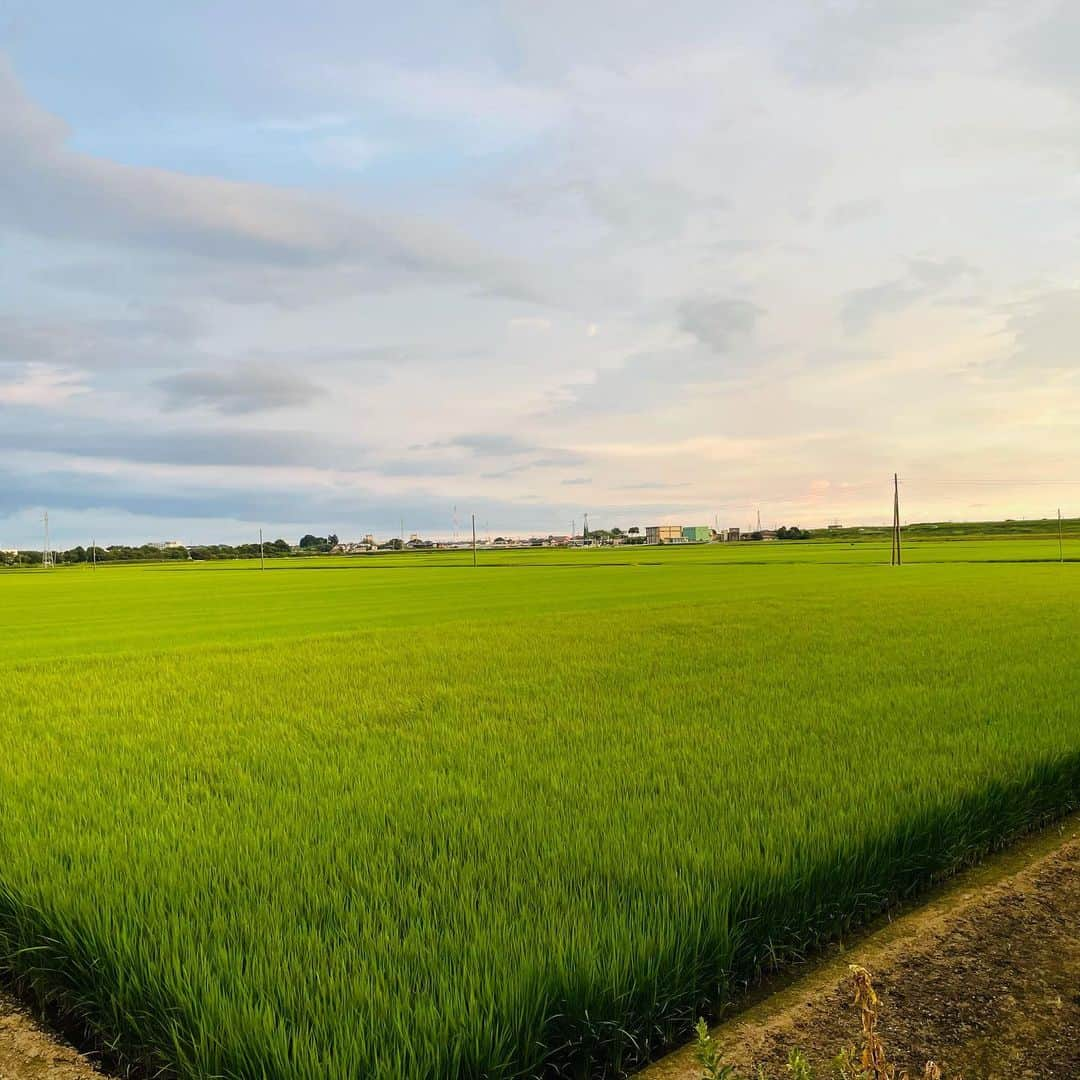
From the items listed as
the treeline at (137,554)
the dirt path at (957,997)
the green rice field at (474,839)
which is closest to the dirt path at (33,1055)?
the green rice field at (474,839)

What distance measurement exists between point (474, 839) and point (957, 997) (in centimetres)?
265

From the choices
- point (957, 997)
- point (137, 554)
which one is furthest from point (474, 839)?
point (137, 554)

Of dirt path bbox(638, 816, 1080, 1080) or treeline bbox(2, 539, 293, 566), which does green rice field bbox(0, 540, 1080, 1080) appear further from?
treeline bbox(2, 539, 293, 566)

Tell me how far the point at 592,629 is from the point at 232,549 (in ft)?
543

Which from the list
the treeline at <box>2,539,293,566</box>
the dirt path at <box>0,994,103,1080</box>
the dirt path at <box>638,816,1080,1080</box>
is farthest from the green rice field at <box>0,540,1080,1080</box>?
the treeline at <box>2,539,293,566</box>

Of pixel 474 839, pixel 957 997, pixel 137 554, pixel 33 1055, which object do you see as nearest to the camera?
pixel 33 1055

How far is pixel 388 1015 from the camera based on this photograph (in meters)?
2.92

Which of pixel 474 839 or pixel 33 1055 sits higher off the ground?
pixel 474 839

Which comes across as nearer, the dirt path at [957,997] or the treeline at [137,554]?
the dirt path at [957,997]

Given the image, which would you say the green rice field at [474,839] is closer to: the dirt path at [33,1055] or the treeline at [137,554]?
the dirt path at [33,1055]

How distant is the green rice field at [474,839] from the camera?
3.07 meters

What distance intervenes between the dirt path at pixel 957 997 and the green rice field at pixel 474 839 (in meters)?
0.25

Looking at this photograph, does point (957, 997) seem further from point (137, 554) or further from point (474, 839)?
point (137, 554)

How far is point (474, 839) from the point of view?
4.81 m
